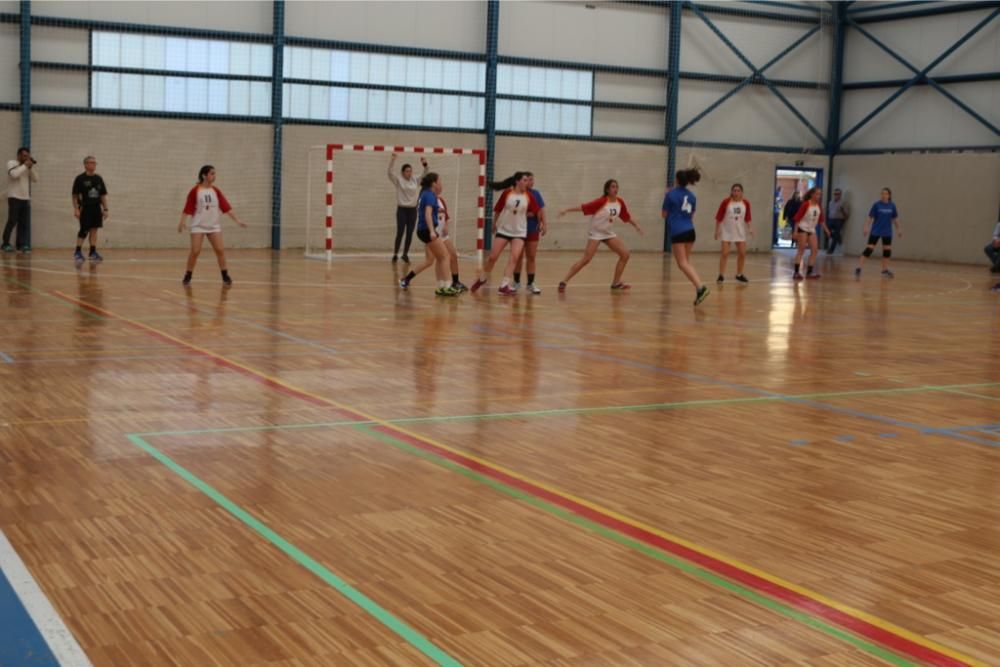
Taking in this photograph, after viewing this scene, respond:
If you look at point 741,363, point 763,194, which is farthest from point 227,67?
point 741,363

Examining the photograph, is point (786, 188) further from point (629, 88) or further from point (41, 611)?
point (41, 611)

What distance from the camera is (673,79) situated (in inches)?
1261

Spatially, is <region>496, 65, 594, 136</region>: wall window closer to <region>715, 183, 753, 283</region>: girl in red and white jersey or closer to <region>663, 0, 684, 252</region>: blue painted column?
<region>663, 0, 684, 252</region>: blue painted column

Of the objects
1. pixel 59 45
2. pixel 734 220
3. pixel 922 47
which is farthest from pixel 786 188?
pixel 59 45

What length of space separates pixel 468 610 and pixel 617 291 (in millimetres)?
14431

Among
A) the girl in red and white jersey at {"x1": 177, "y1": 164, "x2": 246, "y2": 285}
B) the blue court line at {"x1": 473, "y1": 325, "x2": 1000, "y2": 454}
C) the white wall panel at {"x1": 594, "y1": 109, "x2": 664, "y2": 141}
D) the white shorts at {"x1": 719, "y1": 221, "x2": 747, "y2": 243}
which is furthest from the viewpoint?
→ the white wall panel at {"x1": 594, "y1": 109, "x2": 664, "y2": 141}

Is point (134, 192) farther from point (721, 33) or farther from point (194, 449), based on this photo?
point (194, 449)

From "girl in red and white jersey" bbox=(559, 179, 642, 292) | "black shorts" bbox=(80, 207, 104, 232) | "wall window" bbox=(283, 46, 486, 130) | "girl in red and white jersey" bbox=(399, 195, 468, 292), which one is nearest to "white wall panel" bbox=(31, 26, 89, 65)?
"wall window" bbox=(283, 46, 486, 130)

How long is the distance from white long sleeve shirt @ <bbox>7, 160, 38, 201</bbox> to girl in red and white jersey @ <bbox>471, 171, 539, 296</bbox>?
1048cm

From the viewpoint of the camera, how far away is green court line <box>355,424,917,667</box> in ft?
12.4

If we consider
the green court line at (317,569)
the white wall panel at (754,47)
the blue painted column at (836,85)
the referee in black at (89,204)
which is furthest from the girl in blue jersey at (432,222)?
the blue painted column at (836,85)

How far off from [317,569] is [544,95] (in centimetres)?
2728

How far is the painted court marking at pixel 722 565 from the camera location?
3770 millimetres

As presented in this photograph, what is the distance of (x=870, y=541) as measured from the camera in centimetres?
496
